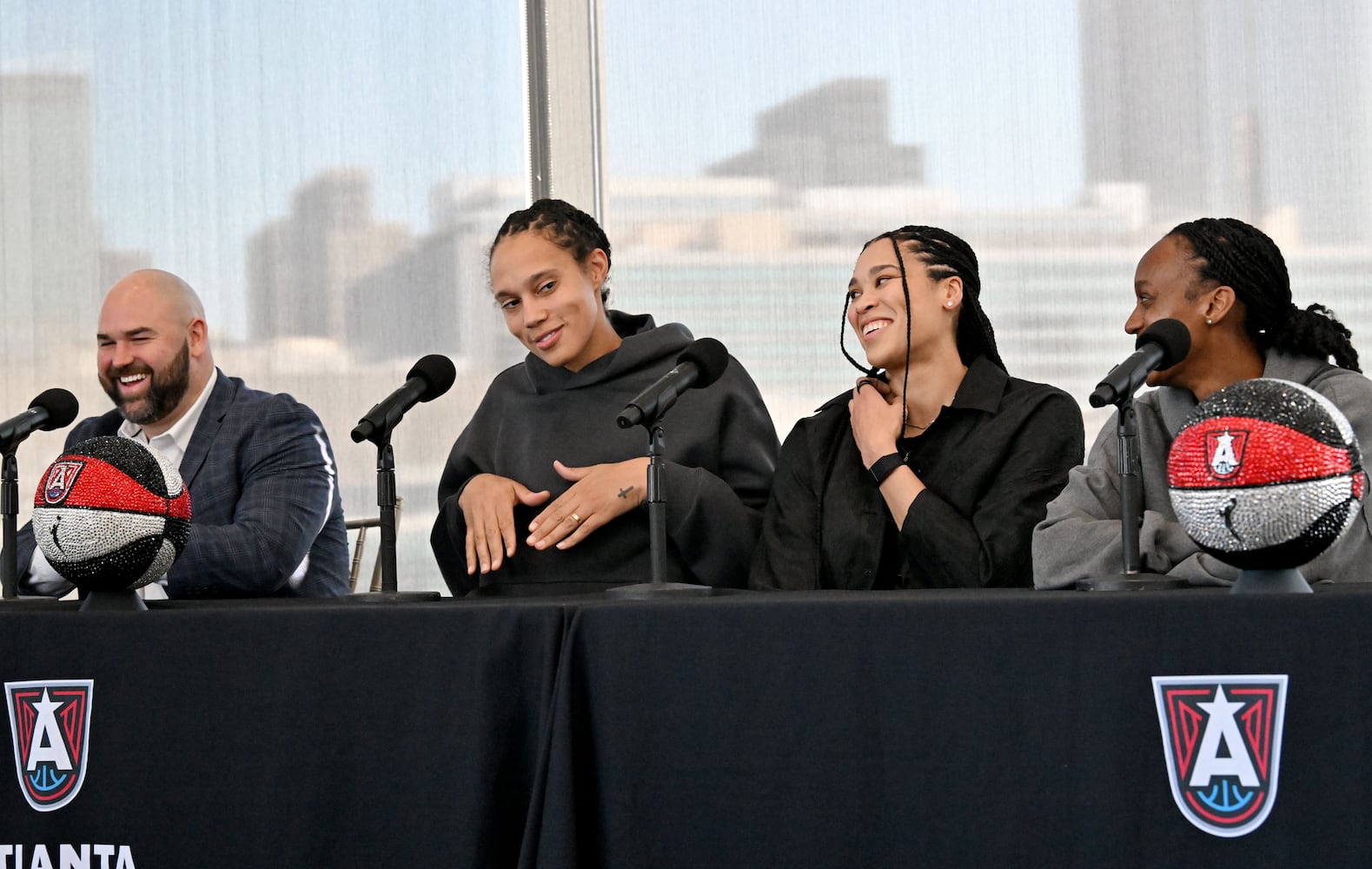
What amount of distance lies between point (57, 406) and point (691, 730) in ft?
4.18

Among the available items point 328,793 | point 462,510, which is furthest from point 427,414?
point 328,793

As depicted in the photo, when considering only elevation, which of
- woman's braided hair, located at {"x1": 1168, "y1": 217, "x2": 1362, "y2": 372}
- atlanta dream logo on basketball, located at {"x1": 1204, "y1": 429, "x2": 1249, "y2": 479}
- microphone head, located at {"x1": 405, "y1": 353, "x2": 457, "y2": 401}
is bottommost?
atlanta dream logo on basketball, located at {"x1": 1204, "y1": 429, "x2": 1249, "y2": 479}

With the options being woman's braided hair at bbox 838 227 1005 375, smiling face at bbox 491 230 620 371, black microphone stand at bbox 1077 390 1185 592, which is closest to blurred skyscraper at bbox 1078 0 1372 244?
woman's braided hair at bbox 838 227 1005 375

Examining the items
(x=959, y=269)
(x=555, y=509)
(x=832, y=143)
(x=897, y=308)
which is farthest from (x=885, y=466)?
(x=832, y=143)

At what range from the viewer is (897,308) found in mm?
2232

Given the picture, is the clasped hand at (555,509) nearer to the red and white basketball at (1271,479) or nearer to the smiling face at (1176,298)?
the smiling face at (1176,298)

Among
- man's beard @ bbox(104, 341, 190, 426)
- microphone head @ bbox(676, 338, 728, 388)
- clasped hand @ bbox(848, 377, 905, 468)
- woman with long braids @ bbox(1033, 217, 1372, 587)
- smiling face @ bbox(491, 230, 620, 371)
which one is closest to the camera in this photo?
microphone head @ bbox(676, 338, 728, 388)

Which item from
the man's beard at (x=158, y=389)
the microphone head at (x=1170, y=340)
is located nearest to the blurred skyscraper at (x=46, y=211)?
the man's beard at (x=158, y=389)

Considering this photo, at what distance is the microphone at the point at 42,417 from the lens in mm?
2012

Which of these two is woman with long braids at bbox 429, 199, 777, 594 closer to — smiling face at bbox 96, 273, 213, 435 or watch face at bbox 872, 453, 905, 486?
watch face at bbox 872, 453, 905, 486

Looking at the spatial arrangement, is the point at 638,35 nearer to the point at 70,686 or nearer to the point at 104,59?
the point at 104,59

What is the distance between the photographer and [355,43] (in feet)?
13.8

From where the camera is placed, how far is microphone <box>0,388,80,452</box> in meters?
2.01

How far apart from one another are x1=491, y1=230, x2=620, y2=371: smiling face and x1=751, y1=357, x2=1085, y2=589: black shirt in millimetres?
457
